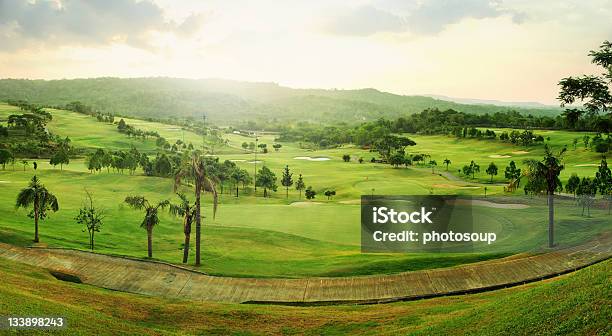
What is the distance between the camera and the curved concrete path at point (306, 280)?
3281 centimetres

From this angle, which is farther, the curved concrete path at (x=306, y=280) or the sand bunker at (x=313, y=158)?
the sand bunker at (x=313, y=158)

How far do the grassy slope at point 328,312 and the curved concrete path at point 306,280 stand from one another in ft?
7.59

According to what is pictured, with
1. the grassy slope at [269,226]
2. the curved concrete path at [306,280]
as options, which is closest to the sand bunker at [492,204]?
the grassy slope at [269,226]

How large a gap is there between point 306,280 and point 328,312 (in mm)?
7441

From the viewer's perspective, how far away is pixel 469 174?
360 ft

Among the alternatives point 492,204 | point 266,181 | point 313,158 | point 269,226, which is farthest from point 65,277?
point 313,158

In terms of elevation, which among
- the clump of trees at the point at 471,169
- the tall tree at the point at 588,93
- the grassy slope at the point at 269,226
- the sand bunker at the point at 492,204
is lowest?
the grassy slope at the point at 269,226

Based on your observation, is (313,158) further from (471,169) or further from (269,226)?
(269,226)

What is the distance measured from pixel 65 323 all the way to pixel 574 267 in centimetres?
2986

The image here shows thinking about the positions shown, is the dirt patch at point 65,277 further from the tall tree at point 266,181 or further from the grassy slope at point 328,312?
the tall tree at point 266,181

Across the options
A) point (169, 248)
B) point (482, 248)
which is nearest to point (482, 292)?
point (482, 248)

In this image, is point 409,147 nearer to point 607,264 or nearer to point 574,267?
point 574,267

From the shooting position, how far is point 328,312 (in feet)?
94.3

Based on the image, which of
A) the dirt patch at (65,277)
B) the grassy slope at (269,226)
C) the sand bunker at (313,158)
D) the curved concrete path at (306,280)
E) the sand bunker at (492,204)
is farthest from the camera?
the sand bunker at (313,158)
